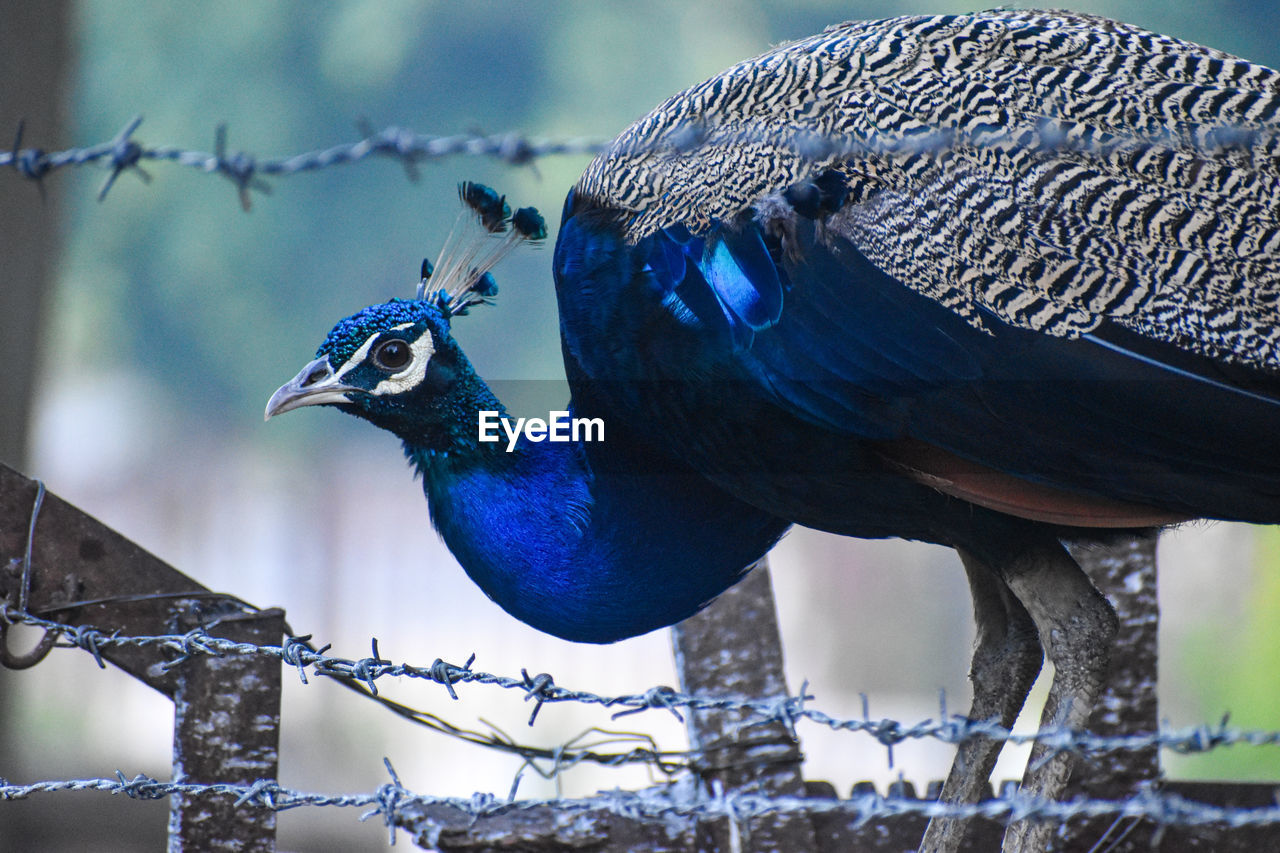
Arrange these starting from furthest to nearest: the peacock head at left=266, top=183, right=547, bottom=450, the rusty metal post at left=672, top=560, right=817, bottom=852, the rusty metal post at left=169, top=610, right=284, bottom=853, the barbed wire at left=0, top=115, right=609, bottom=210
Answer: the rusty metal post at left=672, top=560, right=817, bottom=852, the peacock head at left=266, top=183, right=547, bottom=450, the rusty metal post at left=169, top=610, right=284, bottom=853, the barbed wire at left=0, top=115, right=609, bottom=210

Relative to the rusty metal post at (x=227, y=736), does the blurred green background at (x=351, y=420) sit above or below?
above

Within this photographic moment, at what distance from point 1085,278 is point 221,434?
444 cm

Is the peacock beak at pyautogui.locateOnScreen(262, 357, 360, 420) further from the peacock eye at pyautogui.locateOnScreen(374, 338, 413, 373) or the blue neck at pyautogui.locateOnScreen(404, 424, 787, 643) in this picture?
the blue neck at pyautogui.locateOnScreen(404, 424, 787, 643)

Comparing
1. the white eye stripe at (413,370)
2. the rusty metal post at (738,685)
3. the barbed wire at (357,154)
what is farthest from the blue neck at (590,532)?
the barbed wire at (357,154)

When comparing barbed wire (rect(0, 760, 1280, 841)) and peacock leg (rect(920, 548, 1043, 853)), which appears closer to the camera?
barbed wire (rect(0, 760, 1280, 841))

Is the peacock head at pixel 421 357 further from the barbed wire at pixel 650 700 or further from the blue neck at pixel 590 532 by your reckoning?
the barbed wire at pixel 650 700

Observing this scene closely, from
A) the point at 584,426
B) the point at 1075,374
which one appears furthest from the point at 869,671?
the point at 1075,374

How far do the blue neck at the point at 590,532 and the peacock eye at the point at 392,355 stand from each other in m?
0.13

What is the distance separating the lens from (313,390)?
1483mm

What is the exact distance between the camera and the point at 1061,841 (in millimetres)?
1737

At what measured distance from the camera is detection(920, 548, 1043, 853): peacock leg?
5.12ft

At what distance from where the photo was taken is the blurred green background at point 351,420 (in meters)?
4.29

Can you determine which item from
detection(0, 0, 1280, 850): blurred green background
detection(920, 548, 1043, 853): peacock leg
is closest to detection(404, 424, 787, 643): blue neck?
detection(920, 548, 1043, 853): peacock leg

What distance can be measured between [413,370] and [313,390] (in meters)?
0.14
